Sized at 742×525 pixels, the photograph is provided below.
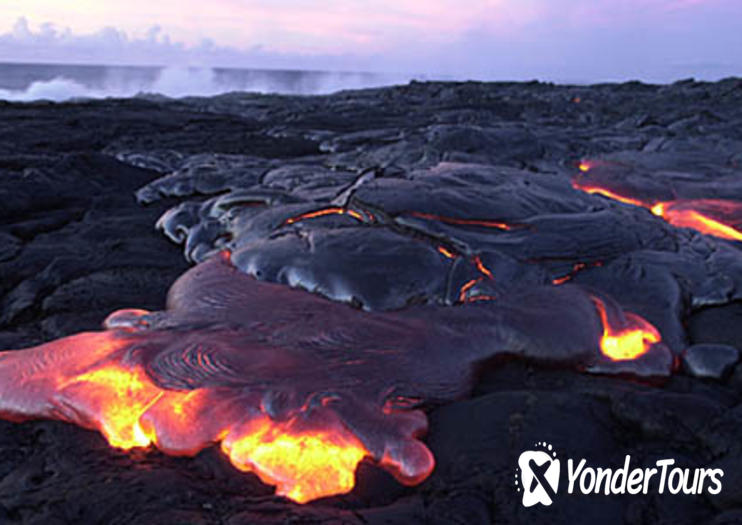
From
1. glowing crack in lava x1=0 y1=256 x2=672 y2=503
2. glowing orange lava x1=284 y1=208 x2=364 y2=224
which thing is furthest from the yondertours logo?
glowing orange lava x1=284 y1=208 x2=364 y2=224

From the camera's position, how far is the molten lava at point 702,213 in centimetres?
393

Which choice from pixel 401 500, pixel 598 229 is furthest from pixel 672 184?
pixel 401 500

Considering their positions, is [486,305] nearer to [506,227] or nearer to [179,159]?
[506,227]

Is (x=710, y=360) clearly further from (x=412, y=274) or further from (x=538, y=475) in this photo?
(x=412, y=274)

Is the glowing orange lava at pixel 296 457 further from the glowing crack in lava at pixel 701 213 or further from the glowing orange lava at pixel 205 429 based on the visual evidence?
the glowing crack in lava at pixel 701 213

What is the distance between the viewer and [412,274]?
259cm

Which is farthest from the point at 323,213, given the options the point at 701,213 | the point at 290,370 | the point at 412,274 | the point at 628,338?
the point at 701,213

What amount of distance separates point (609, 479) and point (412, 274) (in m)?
1.33

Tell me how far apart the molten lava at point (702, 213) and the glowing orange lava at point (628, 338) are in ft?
6.49

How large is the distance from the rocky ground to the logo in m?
0.03

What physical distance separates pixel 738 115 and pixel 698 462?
11359 mm

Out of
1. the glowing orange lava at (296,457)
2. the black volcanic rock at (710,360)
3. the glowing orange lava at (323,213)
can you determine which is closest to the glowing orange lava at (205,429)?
the glowing orange lava at (296,457)

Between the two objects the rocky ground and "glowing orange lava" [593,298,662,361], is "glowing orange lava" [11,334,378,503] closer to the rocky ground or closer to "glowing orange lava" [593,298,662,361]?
the rocky ground

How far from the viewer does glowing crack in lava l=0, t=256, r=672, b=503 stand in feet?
5.08
